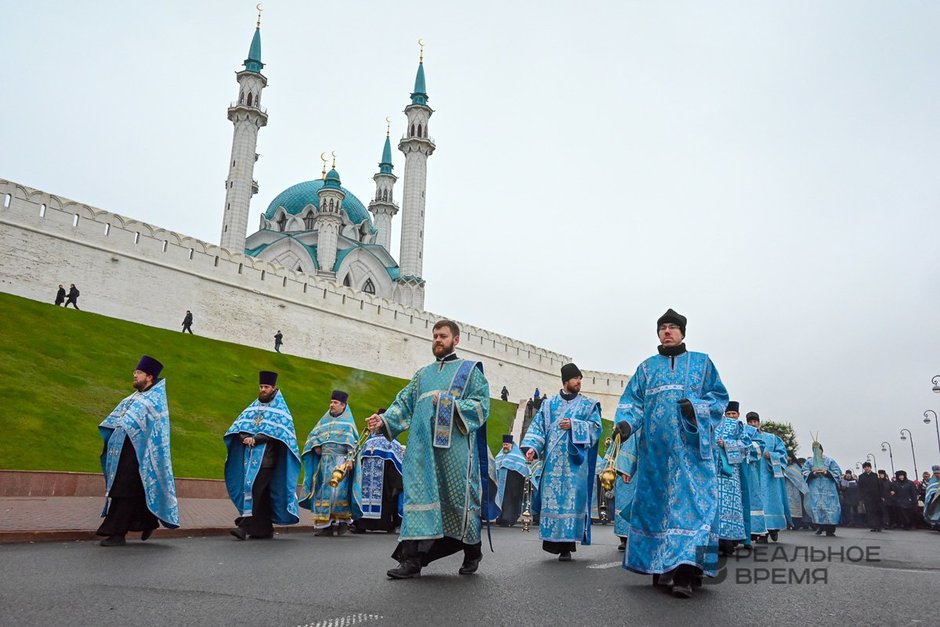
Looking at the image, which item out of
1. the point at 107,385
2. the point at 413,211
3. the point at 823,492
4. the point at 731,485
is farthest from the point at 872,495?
the point at 413,211

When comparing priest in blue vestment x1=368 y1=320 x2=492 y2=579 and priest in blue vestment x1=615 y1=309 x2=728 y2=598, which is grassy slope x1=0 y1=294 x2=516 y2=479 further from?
priest in blue vestment x1=615 y1=309 x2=728 y2=598

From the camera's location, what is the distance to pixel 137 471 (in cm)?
736

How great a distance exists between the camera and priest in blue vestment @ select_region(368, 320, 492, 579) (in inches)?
211

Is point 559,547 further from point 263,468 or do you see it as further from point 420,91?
point 420,91

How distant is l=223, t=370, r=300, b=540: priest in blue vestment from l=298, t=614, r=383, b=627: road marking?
17.5 feet

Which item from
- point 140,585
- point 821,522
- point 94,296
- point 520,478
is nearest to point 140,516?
point 140,585

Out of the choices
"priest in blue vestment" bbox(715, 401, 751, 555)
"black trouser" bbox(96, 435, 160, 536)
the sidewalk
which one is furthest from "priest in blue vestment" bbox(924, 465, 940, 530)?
"black trouser" bbox(96, 435, 160, 536)

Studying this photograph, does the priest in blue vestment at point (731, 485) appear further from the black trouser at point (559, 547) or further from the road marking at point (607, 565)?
the black trouser at point (559, 547)

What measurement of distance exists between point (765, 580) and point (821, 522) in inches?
462

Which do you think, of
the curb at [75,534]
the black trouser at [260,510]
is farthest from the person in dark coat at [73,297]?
the black trouser at [260,510]

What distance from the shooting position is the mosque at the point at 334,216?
48.8m

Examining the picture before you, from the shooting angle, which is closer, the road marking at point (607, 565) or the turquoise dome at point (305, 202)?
the road marking at point (607, 565)

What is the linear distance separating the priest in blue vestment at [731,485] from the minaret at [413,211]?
152 feet

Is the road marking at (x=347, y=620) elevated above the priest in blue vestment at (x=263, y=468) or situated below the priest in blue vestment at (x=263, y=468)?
below
